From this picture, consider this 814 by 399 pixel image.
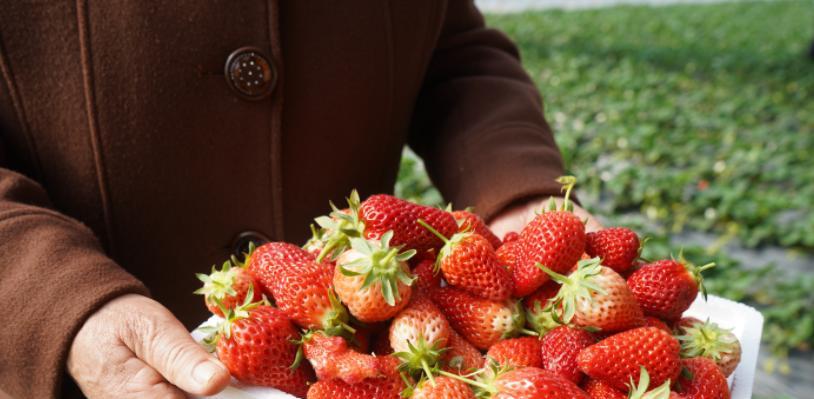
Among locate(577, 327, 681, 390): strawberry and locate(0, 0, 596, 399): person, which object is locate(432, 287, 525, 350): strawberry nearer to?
locate(577, 327, 681, 390): strawberry

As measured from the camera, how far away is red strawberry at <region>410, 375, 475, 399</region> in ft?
2.73

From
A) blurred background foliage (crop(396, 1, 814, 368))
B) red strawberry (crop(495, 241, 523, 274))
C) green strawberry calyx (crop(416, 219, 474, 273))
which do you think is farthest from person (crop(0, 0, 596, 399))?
blurred background foliage (crop(396, 1, 814, 368))

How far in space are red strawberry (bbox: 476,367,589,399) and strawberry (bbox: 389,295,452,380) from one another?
0.07 m

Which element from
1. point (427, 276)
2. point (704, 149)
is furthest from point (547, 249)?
point (704, 149)

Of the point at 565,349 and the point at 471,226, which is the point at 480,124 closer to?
the point at 471,226

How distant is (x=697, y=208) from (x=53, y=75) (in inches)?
106

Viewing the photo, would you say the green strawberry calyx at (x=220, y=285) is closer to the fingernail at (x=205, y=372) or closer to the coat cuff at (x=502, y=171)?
the fingernail at (x=205, y=372)

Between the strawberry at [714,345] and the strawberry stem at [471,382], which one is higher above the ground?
the strawberry stem at [471,382]

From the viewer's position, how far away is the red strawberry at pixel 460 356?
931 mm

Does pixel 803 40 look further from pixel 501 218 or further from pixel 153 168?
pixel 153 168

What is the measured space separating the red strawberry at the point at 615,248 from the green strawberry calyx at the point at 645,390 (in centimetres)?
22

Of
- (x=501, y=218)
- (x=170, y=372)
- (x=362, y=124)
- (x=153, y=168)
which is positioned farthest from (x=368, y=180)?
(x=170, y=372)

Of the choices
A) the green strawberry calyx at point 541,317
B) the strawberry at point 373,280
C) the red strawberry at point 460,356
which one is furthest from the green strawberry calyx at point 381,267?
the green strawberry calyx at point 541,317

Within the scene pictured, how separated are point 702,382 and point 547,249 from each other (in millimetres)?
252
